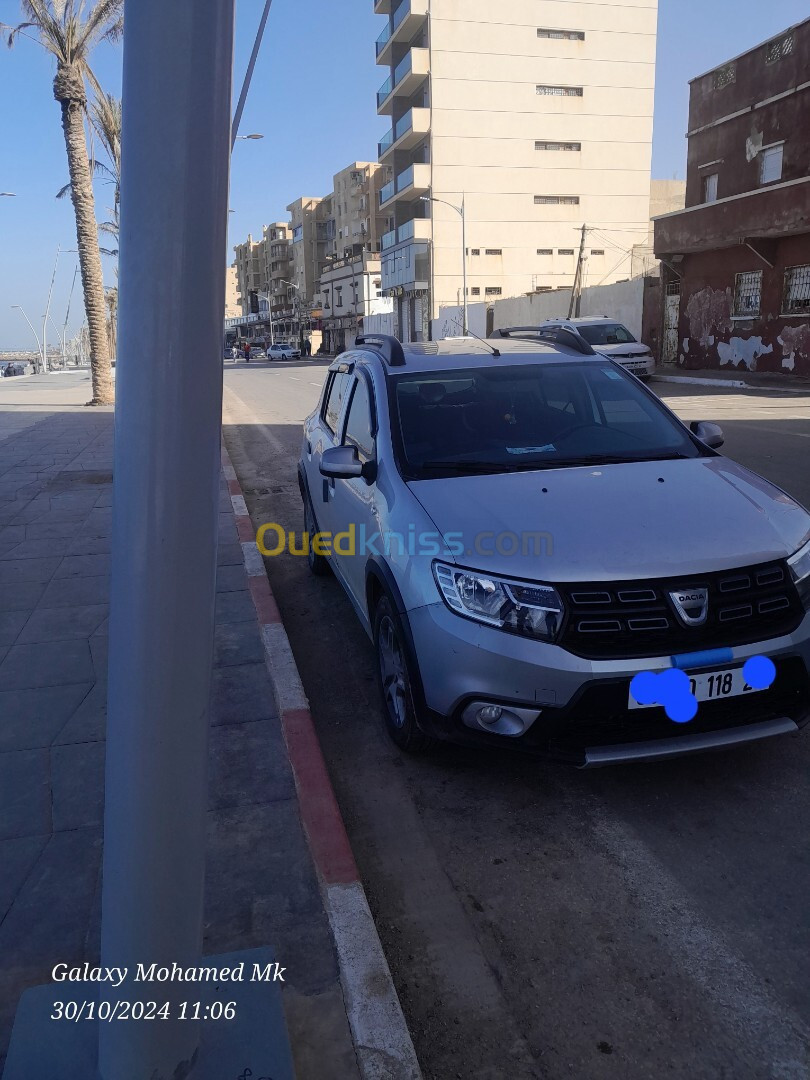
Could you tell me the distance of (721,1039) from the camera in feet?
7.68

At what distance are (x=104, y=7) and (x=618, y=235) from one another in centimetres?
4163

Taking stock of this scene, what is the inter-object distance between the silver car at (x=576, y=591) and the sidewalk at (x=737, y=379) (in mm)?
18835

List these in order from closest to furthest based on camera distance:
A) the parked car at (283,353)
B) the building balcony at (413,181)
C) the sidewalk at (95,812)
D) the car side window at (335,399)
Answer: the sidewalk at (95,812) < the car side window at (335,399) < the building balcony at (413,181) < the parked car at (283,353)

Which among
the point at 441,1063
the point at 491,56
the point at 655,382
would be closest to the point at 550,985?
the point at 441,1063

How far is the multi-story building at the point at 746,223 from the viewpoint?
2352cm

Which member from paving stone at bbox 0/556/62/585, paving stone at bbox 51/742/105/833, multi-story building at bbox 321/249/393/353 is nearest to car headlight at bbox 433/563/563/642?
paving stone at bbox 51/742/105/833

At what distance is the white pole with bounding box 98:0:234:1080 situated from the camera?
1.61 meters

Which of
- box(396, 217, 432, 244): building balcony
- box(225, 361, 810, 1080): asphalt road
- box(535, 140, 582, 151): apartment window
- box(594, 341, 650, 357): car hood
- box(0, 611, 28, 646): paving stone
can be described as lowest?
box(225, 361, 810, 1080): asphalt road

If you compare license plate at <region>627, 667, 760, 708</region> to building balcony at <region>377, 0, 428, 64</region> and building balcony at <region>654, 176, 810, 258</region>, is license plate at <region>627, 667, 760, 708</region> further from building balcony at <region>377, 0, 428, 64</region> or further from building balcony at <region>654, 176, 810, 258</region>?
building balcony at <region>377, 0, 428, 64</region>

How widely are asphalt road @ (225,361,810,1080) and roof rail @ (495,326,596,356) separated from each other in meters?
2.49

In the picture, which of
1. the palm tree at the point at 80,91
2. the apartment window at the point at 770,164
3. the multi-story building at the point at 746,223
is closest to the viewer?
the palm tree at the point at 80,91

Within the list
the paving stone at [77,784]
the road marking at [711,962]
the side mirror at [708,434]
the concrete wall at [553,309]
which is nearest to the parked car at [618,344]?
the concrete wall at [553,309]

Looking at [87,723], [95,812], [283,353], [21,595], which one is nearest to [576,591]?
[95,812]

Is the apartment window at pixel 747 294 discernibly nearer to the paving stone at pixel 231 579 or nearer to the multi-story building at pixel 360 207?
the paving stone at pixel 231 579
